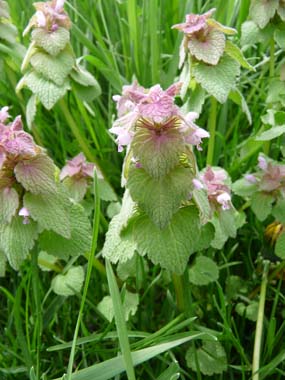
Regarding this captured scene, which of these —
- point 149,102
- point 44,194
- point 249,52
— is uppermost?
point 149,102

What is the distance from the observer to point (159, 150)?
Answer: 0.71m

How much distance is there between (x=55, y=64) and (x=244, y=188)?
39 centimetres

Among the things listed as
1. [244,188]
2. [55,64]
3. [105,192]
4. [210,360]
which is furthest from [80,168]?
[210,360]

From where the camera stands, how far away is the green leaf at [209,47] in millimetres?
970

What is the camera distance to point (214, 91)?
0.96 metres

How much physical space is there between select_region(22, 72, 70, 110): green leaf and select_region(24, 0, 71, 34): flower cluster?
0.27 feet

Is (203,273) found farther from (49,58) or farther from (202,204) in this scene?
(49,58)

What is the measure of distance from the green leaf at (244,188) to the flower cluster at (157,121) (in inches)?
13.7

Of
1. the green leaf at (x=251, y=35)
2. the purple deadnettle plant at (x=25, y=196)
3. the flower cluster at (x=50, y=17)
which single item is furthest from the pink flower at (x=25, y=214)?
the green leaf at (x=251, y=35)

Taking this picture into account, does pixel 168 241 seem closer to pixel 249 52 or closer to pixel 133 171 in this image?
pixel 133 171

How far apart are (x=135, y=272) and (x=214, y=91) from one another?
0.31m

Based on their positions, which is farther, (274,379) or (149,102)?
(274,379)

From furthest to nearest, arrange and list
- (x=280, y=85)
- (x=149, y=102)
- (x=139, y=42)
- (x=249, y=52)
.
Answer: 1. (x=249, y=52)
2. (x=139, y=42)
3. (x=280, y=85)
4. (x=149, y=102)

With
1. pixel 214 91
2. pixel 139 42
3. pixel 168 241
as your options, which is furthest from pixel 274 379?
pixel 139 42
